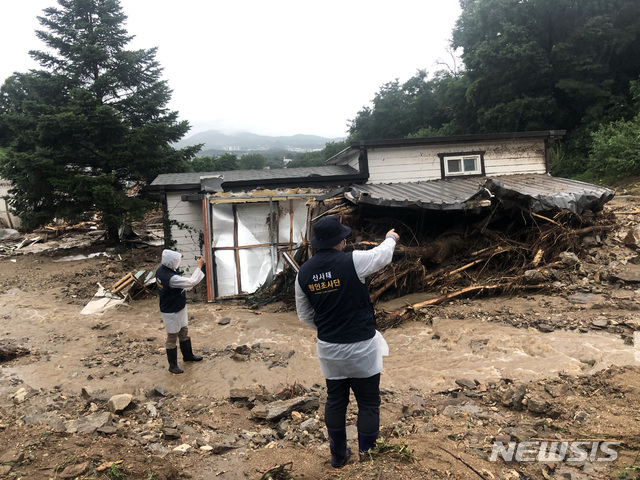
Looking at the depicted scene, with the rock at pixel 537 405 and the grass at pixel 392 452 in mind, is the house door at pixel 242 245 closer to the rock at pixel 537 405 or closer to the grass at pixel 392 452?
the rock at pixel 537 405

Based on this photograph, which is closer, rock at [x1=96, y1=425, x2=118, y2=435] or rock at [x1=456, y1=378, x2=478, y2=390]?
rock at [x1=96, y1=425, x2=118, y2=435]

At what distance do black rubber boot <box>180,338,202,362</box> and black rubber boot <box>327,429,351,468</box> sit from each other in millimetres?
3513

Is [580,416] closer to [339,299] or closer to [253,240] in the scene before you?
[339,299]

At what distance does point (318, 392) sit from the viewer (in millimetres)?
4648

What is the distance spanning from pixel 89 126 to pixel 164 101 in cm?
368

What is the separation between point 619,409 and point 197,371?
16.1 ft

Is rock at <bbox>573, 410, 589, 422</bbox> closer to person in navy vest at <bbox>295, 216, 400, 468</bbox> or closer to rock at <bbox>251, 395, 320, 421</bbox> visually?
person in navy vest at <bbox>295, 216, 400, 468</bbox>

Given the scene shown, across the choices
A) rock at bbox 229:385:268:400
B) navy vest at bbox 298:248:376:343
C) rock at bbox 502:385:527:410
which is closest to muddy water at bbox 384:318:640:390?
rock at bbox 502:385:527:410

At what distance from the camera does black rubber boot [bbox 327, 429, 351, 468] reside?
117 inches

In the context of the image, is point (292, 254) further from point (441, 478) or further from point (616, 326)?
point (441, 478)

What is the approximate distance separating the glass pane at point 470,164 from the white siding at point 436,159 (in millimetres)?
265

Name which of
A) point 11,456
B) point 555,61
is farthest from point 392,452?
point 555,61

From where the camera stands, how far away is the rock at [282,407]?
3975 millimetres

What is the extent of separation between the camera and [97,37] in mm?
16031
